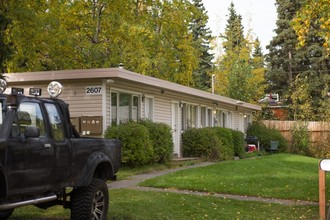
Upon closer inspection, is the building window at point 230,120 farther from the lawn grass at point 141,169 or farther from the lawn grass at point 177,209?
the lawn grass at point 177,209

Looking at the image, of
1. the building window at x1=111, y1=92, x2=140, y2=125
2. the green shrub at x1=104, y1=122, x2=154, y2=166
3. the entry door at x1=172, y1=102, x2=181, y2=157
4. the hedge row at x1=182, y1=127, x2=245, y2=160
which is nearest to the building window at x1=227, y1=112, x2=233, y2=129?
the hedge row at x1=182, y1=127, x2=245, y2=160

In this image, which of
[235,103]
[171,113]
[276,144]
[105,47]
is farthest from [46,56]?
[276,144]

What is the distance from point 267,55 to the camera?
2029 inches

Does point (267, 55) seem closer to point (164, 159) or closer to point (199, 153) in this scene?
point (199, 153)

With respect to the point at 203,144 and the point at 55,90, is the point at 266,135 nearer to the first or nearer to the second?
the point at 203,144

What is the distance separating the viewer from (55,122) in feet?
23.0

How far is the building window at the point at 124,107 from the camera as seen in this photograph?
16.6 metres

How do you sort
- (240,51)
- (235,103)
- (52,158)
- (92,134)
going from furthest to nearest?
(240,51), (235,103), (92,134), (52,158)

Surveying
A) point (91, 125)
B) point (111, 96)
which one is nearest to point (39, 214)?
point (91, 125)

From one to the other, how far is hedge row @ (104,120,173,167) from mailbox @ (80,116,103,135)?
298 millimetres

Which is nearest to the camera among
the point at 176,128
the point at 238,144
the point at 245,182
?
the point at 245,182

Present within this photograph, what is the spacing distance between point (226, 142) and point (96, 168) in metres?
16.4

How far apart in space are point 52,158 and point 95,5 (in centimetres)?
1748

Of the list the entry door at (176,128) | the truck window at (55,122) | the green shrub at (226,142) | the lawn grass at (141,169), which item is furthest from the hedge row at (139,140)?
the truck window at (55,122)
